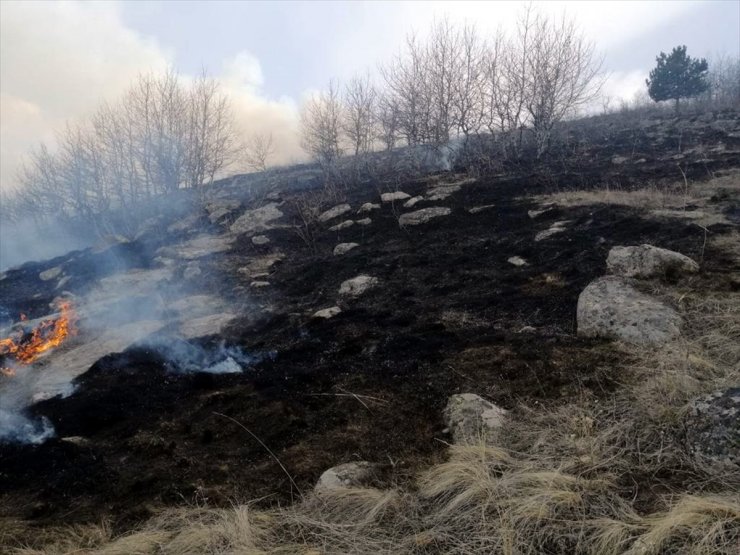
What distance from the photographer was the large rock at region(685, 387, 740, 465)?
2422mm

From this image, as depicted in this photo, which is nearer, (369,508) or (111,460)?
(369,508)

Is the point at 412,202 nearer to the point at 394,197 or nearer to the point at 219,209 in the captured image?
the point at 394,197

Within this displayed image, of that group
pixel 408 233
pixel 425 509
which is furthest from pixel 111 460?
pixel 408 233

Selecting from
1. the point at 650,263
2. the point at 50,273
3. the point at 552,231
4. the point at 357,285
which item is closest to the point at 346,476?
the point at 650,263

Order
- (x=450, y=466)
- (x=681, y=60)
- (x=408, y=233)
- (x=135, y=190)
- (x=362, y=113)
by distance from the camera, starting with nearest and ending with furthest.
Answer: (x=450, y=466), (x=408, y=233), (x=135, y=190), (x=362, y=113), (x=681, y=60)

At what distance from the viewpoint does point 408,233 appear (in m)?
11.1

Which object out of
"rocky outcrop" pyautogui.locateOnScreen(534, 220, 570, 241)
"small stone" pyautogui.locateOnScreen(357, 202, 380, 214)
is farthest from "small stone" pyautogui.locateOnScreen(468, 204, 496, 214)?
"small stone" pyautogui.locateOnScreen(357, 202, 380, 214)

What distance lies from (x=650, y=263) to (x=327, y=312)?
4500mm

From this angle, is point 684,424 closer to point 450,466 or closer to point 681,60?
point 450,466

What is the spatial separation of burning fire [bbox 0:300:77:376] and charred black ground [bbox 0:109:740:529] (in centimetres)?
185

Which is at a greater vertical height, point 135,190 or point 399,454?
point 135,190

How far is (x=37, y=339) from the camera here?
7.54m

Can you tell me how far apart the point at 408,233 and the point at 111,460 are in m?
8.31

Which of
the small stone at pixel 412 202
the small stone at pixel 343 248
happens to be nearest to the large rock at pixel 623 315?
the small stone at pixel 343 248
